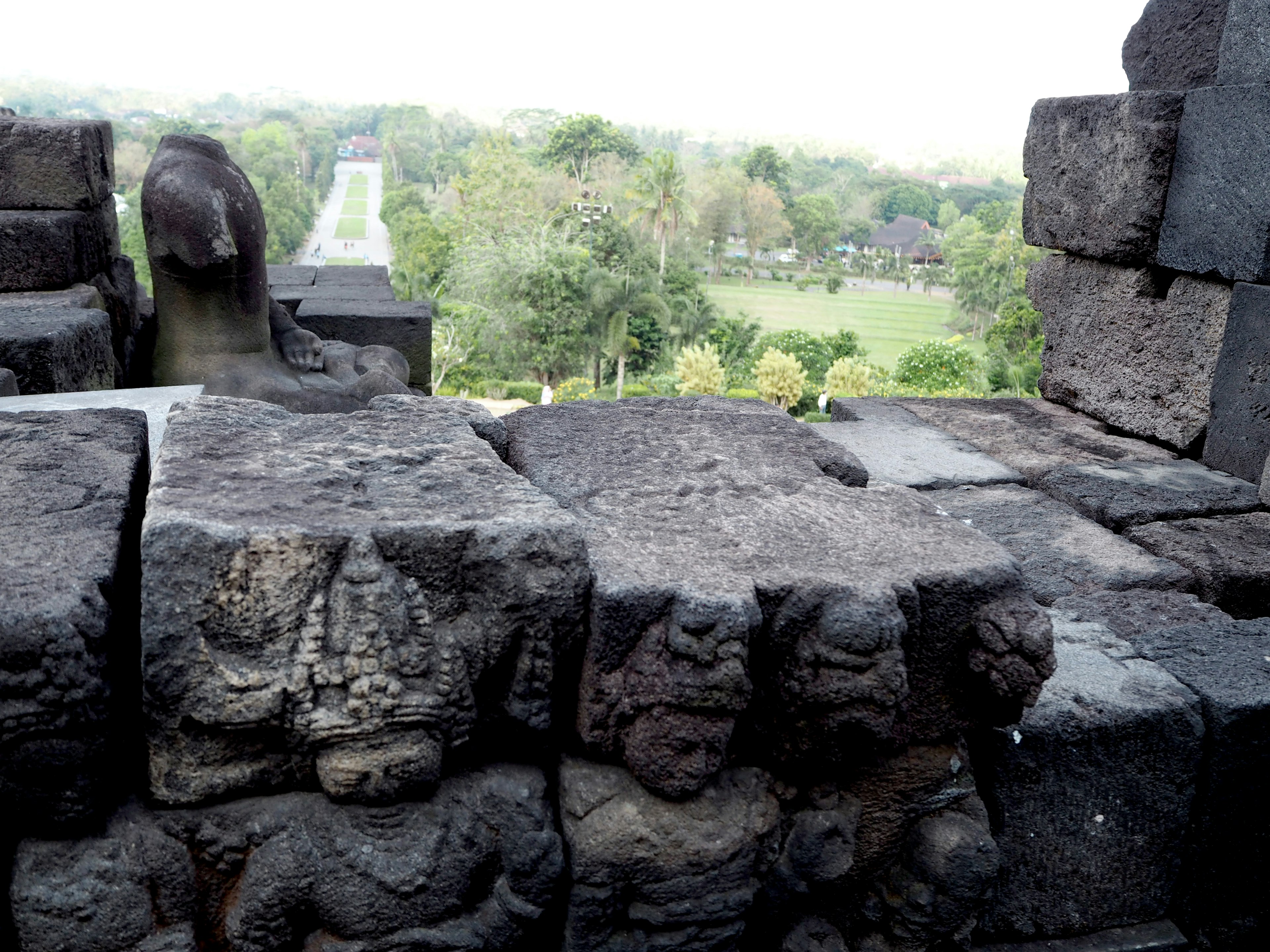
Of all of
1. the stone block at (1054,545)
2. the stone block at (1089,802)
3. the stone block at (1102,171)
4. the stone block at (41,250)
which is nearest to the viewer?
the stone block at (1089,802)

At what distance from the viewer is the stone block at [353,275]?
21.8ft

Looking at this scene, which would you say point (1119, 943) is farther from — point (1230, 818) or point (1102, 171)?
point (1102, 171)

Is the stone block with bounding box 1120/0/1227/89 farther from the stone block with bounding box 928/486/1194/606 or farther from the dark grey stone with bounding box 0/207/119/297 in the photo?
the dark grey stone with bounding box 0/207/119/297

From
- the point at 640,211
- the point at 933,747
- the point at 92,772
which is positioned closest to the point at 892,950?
the point at 933,747

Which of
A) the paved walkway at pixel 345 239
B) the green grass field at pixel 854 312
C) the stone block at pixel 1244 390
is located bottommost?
the green grass field at pixel 854 312

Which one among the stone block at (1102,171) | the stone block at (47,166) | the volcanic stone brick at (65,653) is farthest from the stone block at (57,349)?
the stone block at (1102,171)

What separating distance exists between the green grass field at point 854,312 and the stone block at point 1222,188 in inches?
2018

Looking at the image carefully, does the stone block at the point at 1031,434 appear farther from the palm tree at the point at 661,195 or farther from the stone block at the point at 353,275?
the palm tree at the point at 661,195

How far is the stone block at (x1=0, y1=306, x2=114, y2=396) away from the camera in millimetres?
3012

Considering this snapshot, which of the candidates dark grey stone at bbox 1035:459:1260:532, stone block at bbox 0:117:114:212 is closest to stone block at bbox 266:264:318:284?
stone block at bbox 0:117:114:212

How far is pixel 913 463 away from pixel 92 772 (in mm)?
2589

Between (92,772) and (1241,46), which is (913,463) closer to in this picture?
(1241,46)

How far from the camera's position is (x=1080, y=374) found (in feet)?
13.5

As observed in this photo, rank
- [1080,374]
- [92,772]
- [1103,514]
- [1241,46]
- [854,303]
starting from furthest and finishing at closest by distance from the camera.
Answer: [854,303]
[1080,374]
[1241,46]
[1103,514]
[92,772]
